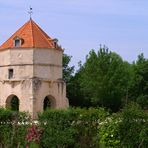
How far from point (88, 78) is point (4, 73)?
14080 millimetres

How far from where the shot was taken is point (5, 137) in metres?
19.0

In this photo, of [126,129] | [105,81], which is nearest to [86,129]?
[126,129]

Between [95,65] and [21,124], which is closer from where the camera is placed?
[21,124]

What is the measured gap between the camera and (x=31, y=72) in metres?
51.5

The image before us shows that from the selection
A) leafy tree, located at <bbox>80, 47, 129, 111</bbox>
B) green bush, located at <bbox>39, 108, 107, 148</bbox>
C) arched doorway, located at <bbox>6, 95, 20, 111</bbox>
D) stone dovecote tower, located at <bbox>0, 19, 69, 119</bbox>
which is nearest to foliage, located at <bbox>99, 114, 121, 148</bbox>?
green bush, located at <bbox>39, 108, 107, 148</bbox>

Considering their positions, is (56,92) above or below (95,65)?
below

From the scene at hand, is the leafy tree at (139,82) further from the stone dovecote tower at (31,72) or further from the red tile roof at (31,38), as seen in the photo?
the red tile roof at (31,38)

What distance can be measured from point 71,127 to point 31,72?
109 ft

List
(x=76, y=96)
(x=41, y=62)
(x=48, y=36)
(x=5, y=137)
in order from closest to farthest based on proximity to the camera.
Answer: (x=5, y=137), (x=41, y=62), (x=48, y=36), (x=76, y=96)

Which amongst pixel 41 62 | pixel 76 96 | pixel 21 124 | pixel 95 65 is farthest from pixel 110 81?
pixel 21 124

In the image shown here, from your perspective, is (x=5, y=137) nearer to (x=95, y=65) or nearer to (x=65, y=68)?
(x=95, y=65)

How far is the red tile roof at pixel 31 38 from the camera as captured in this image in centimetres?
5206

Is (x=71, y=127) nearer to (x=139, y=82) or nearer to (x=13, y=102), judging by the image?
(x=13, y=102)

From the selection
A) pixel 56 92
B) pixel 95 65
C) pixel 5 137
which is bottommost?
pixel 5 137
